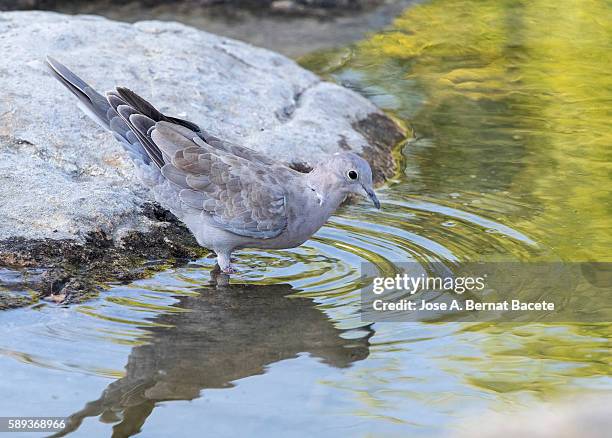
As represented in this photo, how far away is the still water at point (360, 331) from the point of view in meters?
4.52

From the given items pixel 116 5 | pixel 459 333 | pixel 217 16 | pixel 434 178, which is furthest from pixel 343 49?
pixel 459 333

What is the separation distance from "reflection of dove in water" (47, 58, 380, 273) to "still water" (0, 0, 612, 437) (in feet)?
0.83

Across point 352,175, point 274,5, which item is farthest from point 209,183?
point 274,5

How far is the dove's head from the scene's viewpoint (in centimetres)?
600

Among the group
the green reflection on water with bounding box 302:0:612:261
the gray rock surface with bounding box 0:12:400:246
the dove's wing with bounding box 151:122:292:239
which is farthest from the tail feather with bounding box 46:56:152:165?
the green reflection on water with bounding box 302:0:612:261

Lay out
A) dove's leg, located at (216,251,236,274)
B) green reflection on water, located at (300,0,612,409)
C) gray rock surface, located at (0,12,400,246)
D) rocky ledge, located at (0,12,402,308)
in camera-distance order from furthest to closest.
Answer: gray rock surface, located at (0,12,400,246), dove's leg, located at (216,251,236,274), rocky ledge, located at (0,12,402,308), green reflection on water, located at (300,0,612,409)

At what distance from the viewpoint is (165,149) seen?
611 centimetres

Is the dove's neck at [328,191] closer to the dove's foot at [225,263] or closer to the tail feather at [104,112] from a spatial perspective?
the dove's foot at [225,263]

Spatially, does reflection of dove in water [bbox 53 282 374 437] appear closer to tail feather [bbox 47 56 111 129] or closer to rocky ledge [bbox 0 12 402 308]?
rocky ledge [bbox 0 12 402 308]

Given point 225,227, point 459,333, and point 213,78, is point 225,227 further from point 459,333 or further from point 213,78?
point 213,78

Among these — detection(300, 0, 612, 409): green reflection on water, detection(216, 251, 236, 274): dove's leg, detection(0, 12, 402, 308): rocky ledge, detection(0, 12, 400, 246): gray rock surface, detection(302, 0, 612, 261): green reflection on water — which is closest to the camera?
detection(300, 0, 612, 409): green reflection on water

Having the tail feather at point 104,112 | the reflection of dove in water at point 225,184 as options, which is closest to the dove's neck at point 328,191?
the reflection of dove in water at point 225,184

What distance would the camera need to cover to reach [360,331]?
5344 millimetres

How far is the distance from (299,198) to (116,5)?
7098mm
